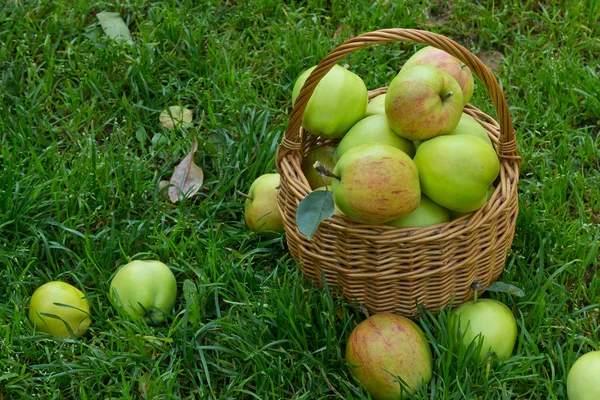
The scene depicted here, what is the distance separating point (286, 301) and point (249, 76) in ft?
4.19

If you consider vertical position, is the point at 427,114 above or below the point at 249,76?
above

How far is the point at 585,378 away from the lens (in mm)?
2256

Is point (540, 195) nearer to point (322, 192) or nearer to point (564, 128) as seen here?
point (564, 128)

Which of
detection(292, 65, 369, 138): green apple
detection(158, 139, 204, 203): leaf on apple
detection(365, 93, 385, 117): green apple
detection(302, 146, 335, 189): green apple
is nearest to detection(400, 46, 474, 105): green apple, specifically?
detection(365, 93, 385, 117): green apple

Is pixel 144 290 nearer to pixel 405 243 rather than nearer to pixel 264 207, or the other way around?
pixel 264 207

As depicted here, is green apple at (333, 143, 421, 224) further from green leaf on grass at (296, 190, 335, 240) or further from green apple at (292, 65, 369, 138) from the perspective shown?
green apple at (292, 65, 369, 138)

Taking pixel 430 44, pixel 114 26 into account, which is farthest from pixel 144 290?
pixel 114 26

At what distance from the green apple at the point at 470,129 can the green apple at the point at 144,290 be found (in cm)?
104

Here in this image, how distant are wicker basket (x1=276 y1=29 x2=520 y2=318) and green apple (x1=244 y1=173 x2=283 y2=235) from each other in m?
0.23

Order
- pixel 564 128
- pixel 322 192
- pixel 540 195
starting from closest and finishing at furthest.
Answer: pixel 322 192 → pixel 540 195 → pixel 564 128

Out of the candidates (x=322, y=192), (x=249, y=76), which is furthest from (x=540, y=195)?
(x=249, y=76)

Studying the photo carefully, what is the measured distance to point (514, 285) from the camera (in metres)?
2.62

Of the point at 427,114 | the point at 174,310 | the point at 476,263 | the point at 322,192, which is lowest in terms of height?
the point at 174,310

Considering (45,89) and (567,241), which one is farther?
(45,89)
